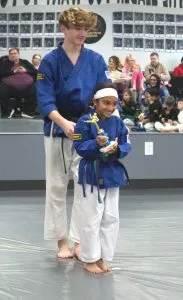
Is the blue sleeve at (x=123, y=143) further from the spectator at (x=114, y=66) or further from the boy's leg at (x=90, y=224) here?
the spectator at (x=114, y=66)

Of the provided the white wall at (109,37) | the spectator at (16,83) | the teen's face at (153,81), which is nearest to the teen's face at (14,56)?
the spectator at (16,83)

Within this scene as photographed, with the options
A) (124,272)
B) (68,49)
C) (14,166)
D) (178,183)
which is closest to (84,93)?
(68,49)

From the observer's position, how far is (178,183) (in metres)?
7.62

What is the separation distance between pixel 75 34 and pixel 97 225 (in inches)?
42.7

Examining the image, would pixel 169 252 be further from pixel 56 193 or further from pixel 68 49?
pixel 68 49

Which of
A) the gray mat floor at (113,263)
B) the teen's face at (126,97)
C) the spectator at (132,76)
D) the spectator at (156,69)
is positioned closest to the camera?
the gray mat floor at (113,263)

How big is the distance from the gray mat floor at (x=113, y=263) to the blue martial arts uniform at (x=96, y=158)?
511mm

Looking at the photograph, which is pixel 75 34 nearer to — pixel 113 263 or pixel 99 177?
pixel 99 177

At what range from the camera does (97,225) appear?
3859 mm

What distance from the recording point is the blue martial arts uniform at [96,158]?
3811mm

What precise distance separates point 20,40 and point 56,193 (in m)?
7.27

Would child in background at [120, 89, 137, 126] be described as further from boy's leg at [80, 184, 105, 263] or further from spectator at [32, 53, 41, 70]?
boy's leg at [80, 184, 105, 263]

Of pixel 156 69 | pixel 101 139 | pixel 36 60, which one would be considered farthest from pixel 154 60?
pixel 101 139

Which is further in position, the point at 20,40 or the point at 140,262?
the point at 20,40
